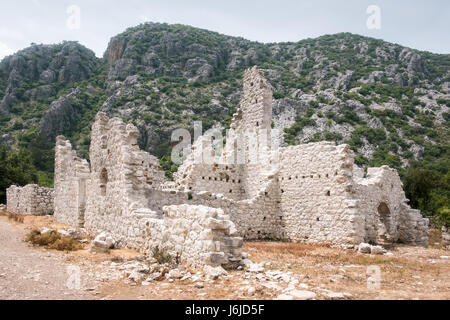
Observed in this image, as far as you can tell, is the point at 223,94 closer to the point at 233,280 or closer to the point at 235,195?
the point at 235,195

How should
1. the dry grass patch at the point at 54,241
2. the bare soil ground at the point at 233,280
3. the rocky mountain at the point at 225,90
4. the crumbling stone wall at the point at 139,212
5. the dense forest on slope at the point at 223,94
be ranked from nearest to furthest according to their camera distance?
the bare soil ground at the point at 233,280, the crumbling stone wall at the point at 139,212, the dry grass patch at the point at 54,241, the dense forest on slope at the point at 223,94, the rocky mountain at the point at 225,90

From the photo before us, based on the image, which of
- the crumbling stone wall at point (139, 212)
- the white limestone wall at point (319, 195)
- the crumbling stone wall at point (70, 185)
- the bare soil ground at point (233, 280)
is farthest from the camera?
the crumbling stone wall at point (70, 185)

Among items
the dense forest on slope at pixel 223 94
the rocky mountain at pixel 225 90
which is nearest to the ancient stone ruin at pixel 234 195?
the dense forest on slope at pixel 223 94

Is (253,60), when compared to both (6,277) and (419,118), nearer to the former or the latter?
(419,118)

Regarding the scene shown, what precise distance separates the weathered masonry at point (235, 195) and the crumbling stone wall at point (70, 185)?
5 centimetres

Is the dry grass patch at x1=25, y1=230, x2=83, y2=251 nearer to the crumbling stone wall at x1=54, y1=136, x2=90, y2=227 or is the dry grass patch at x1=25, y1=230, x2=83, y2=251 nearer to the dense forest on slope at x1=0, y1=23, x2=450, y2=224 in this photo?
the crumbling stone wall at x1=54, y1=136, x2=90, y2=227

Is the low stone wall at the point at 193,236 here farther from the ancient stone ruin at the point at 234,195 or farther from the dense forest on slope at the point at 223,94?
the dense forest on slope at the point at 223,94

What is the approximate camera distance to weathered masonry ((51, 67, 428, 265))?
8.34 meters

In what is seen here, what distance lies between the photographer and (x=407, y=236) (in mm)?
17438

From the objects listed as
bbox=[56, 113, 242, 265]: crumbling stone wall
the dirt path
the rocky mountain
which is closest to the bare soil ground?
the dirt path

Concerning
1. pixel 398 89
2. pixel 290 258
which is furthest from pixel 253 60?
pixel 290 258

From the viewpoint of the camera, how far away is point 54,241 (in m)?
11.0

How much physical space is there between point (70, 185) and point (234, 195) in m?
A: 8.27

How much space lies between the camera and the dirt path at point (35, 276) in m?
5.64
